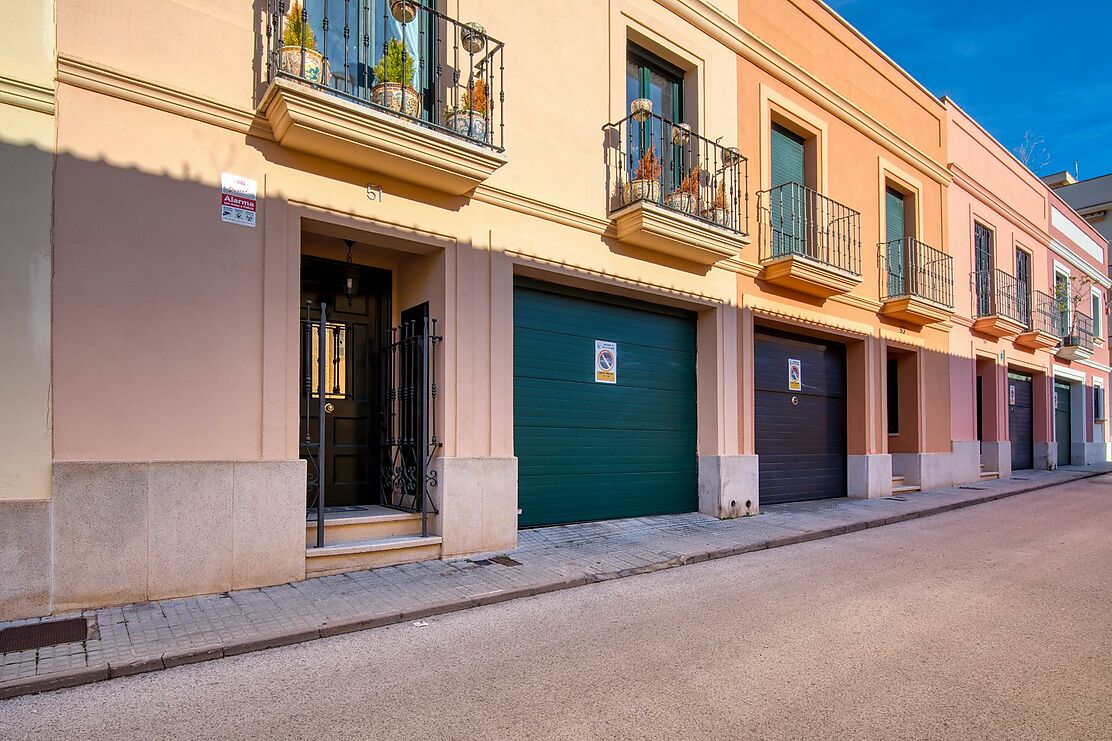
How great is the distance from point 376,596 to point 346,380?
279 centimetres

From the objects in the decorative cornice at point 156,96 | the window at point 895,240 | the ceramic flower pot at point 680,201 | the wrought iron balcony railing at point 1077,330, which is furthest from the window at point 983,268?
the decorative cornice at point 156,96

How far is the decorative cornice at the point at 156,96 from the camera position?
532 cm

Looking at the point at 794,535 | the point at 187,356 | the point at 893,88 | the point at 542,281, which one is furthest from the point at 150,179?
the point at 893,88

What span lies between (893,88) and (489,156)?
11.6 metres

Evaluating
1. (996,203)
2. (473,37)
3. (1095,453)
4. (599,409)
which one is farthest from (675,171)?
(1095,453)

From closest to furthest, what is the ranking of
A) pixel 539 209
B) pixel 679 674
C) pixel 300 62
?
pixel 679 674 → pixel 300 62 → pixel 539 209

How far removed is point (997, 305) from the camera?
1784cm

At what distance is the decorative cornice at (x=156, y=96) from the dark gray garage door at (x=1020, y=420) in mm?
20412

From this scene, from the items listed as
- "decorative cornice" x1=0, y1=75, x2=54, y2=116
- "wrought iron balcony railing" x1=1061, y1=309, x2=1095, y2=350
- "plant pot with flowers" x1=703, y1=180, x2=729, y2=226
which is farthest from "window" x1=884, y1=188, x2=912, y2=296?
"decorative cornice" x1=0, y1=75, x2=54, y2=116

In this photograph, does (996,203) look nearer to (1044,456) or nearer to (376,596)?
(1044,456)

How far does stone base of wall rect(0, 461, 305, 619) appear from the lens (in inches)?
194

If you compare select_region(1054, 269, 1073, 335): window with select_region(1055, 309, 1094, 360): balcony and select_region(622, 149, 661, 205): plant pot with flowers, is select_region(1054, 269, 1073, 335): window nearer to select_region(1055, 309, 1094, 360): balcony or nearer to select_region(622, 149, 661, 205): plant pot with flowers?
select_region(1055, 309, 1094, 360): balcony

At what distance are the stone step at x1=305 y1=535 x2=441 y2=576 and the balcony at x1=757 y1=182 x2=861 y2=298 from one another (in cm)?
709

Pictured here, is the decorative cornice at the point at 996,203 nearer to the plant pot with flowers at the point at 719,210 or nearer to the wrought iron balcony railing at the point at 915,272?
the wrought iron balcony railing at the point at 915,272
